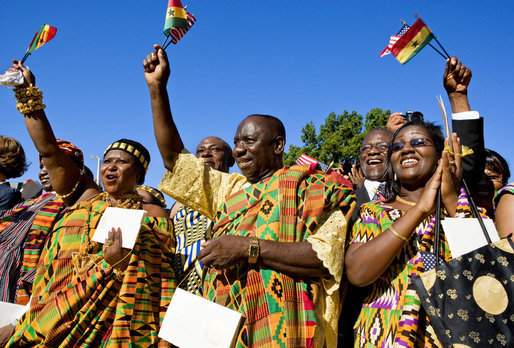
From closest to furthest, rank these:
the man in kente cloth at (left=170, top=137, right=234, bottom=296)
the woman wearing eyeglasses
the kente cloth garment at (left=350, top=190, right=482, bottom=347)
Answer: the kente cloth garment at (left=350, top=190, right=482, bottom=347) < the woman wearing eyeglasses < the man in kente cloth at (left=170, top=137, right=234, bottom=296)

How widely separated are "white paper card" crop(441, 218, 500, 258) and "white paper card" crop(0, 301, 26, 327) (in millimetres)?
3322

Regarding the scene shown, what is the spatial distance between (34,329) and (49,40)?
99.1 inches

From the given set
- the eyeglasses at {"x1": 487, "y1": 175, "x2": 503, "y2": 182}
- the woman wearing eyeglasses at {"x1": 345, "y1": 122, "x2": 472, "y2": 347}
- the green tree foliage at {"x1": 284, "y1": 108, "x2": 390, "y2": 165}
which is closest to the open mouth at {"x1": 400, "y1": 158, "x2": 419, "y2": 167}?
the woman wearing eyeglasses at {"x1": 345, "y1": 122, "x2": 472, "y2": 347}

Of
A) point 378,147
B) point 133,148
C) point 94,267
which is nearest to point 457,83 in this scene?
point 378,147

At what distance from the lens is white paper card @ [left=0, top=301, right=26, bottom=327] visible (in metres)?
3.59

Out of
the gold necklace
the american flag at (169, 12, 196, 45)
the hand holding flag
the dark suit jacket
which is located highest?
the hand holding flag

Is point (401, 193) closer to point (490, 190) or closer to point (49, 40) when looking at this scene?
point (490, 190)

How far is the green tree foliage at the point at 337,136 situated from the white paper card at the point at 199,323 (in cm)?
2429

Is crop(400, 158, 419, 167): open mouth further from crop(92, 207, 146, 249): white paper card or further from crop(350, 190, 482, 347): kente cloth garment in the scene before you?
crop(92, 207, 146, 249): white paper card

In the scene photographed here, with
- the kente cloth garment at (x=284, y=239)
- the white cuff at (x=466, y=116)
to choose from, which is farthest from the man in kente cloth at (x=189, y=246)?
the white cuff at (x=466, y=116)

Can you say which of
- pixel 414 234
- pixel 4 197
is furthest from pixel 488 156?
pixel 4 197

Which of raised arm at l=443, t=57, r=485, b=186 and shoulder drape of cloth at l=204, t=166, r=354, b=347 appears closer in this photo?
shoulder drape of cloth at l=204, t=166, r=354, b=347

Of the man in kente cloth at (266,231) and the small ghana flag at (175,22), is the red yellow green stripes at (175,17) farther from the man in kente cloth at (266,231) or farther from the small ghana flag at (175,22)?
the man in kente cloth at (266,231)

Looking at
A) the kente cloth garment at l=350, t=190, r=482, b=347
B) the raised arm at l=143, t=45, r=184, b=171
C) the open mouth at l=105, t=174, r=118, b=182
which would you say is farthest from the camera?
the open mouth at l=105, t=174, r=118, b=182
